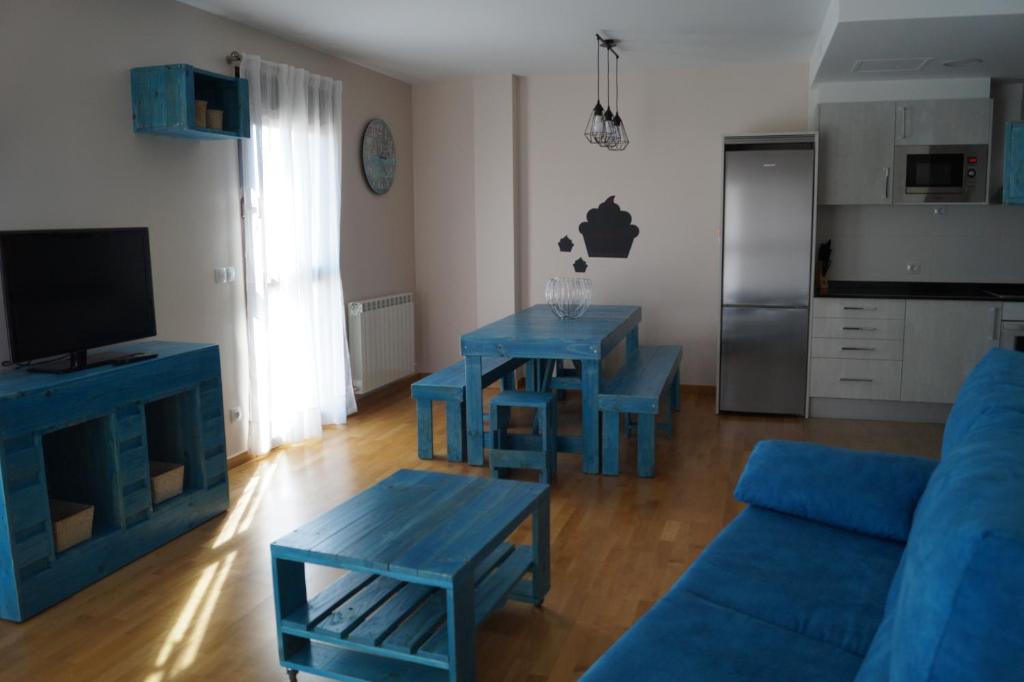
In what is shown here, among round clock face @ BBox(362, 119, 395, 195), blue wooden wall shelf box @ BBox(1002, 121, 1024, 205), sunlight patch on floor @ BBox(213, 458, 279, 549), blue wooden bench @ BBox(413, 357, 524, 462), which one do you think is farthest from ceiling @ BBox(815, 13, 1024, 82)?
sunlight patch on floor @ BBox(213, 458, 279, 549)

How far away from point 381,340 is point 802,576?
4.64 meters

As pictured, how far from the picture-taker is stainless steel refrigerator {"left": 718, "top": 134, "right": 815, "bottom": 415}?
5633 mm

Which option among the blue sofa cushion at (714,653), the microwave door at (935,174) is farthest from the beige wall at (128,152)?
the microwave door at (935,174)

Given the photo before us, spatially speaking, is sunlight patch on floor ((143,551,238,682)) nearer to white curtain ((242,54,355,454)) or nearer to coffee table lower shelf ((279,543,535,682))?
coffee table lower shelf ((279,543,535,682))

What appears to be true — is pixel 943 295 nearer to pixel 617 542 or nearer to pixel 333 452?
pixel 617 542

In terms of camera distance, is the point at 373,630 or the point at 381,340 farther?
the point at 381,340

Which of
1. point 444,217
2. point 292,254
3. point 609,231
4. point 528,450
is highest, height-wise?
point 444,217

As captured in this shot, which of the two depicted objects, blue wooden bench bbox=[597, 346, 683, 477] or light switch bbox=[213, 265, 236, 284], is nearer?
blue wooden bench bbox=[597, 346, 683, 477]

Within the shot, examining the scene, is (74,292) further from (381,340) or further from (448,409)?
(381,340)

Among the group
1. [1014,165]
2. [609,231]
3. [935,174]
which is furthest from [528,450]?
[1014,165]

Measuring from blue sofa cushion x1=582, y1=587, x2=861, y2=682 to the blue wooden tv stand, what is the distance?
2.24m

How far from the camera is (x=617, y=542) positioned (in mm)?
3623

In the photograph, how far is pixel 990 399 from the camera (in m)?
2.09

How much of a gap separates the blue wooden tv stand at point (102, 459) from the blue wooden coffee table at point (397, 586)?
1.07 meters
